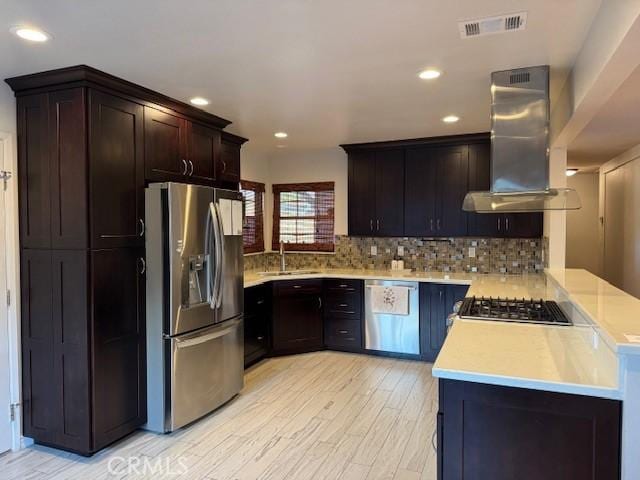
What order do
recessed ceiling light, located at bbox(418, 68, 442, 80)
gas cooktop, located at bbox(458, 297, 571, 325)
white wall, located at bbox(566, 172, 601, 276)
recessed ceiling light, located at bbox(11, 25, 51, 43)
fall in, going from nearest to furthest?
recessed ceiling light, located at bbox(11, 25, 51, 43) → gas cooktop, located at bbox(458, 297, 571, 325) → recessed ceiling light, located at bbox(418, 68, 442, 80) → white wall, located at bbox(566, 172, 601, 276)

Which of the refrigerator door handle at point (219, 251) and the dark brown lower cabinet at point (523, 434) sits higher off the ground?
the refrigerator door handle at point (219, 251)

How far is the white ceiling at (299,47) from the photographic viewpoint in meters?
1.96

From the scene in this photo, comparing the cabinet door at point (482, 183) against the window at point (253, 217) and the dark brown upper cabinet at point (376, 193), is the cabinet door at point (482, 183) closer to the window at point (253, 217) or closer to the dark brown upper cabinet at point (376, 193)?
the dark brown upper cabinet at point (376, 193)

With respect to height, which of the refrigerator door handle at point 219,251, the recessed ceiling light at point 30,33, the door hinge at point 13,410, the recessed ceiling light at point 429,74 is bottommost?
the door hinge at point 13,410

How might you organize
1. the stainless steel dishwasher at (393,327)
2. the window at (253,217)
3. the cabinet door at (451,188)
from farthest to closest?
the window at (253,217) → the cabinet door at (451,188) → the stainless steel dishwasher at (393,327)

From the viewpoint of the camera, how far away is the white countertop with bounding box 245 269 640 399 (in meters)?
1.58

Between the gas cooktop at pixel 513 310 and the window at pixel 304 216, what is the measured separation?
2770mm

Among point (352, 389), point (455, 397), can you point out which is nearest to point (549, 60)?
point (455, 397)

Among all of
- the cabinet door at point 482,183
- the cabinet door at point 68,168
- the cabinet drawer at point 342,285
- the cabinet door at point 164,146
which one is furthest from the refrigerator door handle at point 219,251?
the cabinet door at point 482,183

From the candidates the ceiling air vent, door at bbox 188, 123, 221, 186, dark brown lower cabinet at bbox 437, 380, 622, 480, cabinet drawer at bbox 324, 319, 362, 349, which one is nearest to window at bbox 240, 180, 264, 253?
cabinet drawer at bbox 324, 319, 362, 349

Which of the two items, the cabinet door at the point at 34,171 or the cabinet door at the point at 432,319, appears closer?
the cabinet door at the point at 34,171

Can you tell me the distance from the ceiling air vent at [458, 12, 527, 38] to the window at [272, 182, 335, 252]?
3.50 meters

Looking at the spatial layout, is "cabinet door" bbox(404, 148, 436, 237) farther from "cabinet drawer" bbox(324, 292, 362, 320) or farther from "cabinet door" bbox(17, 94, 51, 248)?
"cabinet door" bbox(17, 94, 51, 248)

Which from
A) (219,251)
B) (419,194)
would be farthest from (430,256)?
(219,251)
